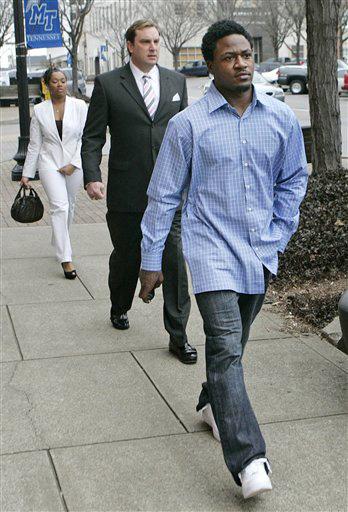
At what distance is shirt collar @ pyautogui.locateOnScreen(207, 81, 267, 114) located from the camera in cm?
382

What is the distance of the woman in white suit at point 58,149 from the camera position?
25.6 feet

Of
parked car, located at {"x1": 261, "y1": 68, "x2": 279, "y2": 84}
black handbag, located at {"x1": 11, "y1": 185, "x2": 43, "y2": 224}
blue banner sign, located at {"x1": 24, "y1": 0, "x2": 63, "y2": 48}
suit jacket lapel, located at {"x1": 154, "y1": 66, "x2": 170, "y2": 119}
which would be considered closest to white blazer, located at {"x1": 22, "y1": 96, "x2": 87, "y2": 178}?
black handbag, located at {"x1": 11, "y1": 185, "x2": 43, "y2": 224}

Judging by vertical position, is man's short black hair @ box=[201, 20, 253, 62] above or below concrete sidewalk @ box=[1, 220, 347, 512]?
above

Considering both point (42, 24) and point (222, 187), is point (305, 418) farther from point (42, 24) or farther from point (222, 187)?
point (42, 24)

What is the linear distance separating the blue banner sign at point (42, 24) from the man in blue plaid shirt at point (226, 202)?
13.4 metres

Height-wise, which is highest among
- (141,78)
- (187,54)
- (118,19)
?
(141,78)

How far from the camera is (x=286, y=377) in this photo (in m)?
5.27

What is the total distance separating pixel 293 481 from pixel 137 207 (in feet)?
7.64

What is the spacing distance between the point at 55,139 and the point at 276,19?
63.9 m

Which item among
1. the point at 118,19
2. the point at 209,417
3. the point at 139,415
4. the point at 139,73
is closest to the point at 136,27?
the point at 139,73

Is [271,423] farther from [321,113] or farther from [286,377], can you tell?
[321,113]

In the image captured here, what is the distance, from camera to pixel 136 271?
600 centimetres

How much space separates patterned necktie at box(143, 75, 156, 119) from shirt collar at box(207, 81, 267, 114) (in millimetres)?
1742

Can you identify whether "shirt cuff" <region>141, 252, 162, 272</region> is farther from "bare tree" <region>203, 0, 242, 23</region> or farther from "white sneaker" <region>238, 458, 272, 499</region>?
"bare tree" <region>203, 0, 242, 23</region>
